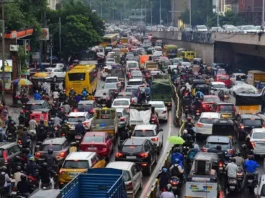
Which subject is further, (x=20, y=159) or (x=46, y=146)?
(x=46, y=146)

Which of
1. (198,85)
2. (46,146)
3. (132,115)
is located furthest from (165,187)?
(198,85)

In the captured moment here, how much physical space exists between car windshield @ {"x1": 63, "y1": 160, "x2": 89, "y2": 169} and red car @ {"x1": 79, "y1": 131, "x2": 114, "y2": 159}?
4290 mm

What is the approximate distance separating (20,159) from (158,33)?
359ft

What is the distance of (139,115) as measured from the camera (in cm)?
3556

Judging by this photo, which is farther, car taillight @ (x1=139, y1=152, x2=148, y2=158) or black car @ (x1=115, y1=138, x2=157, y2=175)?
car taillight @ (x1=139, y1=152, x2=148, y2=158)

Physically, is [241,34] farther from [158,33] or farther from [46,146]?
[158,33]

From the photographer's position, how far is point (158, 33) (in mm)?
132375

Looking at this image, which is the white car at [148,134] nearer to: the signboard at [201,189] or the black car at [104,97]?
the signboard at [201,189]

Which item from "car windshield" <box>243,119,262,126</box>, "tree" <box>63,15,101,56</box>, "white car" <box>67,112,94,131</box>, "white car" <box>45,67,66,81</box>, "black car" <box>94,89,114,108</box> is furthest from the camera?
"tree" <box>63,15,101,56</box>

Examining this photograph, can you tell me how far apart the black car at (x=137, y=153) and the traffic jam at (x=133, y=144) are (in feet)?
0.11

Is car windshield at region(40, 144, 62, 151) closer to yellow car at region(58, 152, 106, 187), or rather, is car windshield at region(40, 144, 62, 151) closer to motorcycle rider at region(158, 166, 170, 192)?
yellow car at region(58, 152, 106, 187)

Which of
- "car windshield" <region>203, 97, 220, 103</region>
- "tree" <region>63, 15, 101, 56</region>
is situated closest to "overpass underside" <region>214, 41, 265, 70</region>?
"tree" <region>63, 15, 101, 56</region>

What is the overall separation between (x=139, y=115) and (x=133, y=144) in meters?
9.86

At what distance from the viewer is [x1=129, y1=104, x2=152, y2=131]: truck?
35.3 meters
